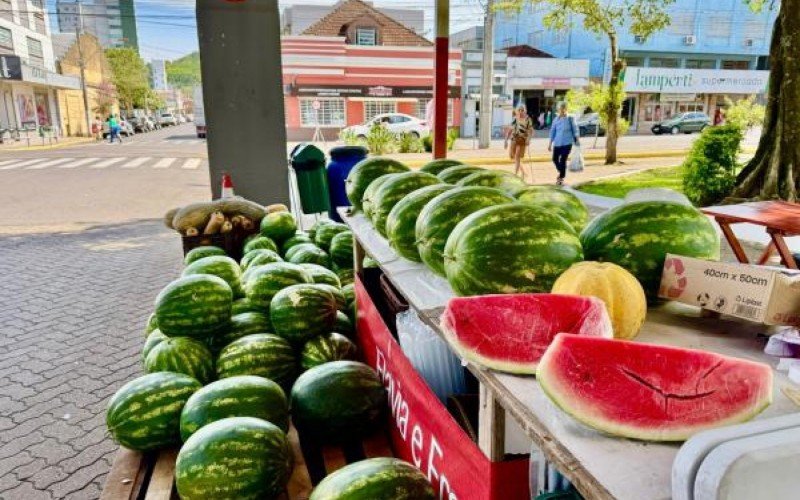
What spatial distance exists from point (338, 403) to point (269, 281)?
45.4 inches

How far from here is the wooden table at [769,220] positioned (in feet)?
16.6

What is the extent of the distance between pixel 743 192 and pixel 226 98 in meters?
9.29

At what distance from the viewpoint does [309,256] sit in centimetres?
419

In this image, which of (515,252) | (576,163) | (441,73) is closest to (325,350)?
(515,252)

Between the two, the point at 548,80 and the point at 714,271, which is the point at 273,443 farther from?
the point at 548,80

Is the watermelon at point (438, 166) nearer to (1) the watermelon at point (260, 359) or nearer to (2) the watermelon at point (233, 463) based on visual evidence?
(1) the watermelon at point (260, 359)

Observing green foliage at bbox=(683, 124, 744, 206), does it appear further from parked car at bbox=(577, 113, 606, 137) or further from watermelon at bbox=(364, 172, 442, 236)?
parked car at bbox=(577, 113, 606, 137)

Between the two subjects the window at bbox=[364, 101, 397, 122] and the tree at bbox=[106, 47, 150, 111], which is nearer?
the window at bbox=[364, 101, 397, 122]

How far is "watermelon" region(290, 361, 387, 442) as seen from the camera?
2.43 metres

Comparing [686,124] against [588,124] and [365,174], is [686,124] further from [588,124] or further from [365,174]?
[365,174]

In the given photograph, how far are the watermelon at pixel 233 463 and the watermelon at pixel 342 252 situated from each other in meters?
2.19

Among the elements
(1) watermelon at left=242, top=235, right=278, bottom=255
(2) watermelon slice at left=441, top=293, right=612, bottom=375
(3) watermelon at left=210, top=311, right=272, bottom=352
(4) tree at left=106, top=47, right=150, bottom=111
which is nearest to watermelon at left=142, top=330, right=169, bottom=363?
(3) watermelon at left=210, top=311, right=272, bottom=352

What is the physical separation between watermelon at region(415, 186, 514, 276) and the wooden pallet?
96 cm

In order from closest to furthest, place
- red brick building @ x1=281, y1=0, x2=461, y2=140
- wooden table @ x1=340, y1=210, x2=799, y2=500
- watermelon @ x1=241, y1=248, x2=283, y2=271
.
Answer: wooden table @ x1=340, y1=210, x2=799, y2=500 → watermelon @ x1=241, y1=248, x2=283, y2=271 → red brick building @ x1=281, y1=0, x2=461, y2=140
